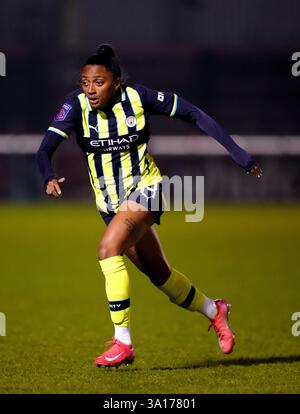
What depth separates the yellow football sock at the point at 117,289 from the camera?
19.6 feet

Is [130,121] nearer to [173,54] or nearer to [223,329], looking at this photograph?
[223,329]

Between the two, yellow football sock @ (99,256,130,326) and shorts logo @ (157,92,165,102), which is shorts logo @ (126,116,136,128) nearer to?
shorts logo @ (157,92,165,102)

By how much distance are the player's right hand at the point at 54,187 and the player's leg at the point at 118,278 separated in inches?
16.1

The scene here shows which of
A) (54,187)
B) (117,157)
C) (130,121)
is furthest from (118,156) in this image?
(54,187)

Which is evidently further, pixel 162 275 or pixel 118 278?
pixel 162 275

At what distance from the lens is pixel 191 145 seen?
25766 mm

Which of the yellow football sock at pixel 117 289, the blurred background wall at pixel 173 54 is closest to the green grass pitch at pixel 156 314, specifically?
the yellow football sock at pixel 117 289

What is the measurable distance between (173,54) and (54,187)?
23089 millimetres

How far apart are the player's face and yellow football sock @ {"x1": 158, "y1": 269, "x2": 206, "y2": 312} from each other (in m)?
1.32

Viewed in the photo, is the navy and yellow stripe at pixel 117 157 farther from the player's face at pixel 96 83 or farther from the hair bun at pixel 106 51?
the hair bun at pixel 106 51

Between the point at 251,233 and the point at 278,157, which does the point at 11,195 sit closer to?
the point at 278,157

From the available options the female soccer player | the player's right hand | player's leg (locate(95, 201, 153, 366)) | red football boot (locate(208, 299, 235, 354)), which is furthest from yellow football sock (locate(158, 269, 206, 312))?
the player's right hand
